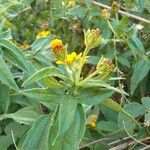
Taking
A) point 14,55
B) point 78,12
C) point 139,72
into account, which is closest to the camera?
point 14,55

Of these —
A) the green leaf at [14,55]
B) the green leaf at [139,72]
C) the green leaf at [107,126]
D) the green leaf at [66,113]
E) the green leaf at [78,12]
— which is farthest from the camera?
the green leaf at [78,12]

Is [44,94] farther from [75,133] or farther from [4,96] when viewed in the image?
[4,96]

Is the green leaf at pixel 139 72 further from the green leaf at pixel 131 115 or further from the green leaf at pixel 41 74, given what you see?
the green leaf at pixel 41 74

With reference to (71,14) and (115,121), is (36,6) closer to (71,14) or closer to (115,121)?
(71,14)

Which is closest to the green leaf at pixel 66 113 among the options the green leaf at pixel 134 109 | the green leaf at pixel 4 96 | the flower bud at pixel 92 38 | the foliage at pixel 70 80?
the foliage at pixel 70 80

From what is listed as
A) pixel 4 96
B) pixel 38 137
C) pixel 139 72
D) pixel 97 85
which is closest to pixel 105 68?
pixel 97 85

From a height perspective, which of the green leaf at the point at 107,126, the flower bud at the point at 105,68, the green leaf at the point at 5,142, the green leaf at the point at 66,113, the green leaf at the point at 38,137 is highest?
the flower bud at the point at 105,68
